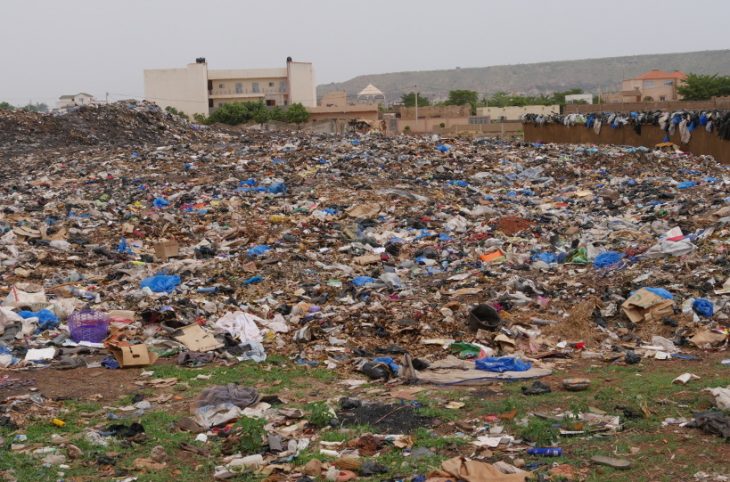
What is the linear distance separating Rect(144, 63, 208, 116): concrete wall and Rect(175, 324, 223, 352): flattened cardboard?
48.7 m

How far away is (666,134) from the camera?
20672 millimetres

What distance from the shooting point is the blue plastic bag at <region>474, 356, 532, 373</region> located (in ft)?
20.2

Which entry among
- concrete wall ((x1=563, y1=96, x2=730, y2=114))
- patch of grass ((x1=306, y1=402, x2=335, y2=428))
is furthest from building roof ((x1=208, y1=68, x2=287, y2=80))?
patch of grass ((x1=306, y1=402, x2=335, y2=428))

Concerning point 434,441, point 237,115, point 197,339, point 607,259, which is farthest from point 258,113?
point 434,441

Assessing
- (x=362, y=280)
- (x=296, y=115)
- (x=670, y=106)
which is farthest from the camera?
(x=296, y=115)

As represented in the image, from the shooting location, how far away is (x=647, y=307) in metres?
7.20

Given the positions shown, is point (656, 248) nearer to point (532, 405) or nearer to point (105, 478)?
point (532, 405)

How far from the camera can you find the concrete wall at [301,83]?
2319 inches

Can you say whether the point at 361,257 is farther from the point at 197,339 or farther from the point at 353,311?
the point at 197,339

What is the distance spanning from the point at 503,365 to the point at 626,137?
17.6 meters

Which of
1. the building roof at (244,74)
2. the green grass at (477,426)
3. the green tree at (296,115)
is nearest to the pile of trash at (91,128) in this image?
the green grass at (477,426)

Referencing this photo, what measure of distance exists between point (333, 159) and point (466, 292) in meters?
8.94

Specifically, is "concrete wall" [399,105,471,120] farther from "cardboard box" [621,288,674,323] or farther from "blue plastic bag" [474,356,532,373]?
"blue plastic bag" [474,356,532,373]

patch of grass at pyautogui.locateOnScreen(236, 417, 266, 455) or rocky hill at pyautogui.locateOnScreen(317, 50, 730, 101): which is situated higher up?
rocky hill at pyautogui.locateOnScreen(317, 50, 730, 101)
